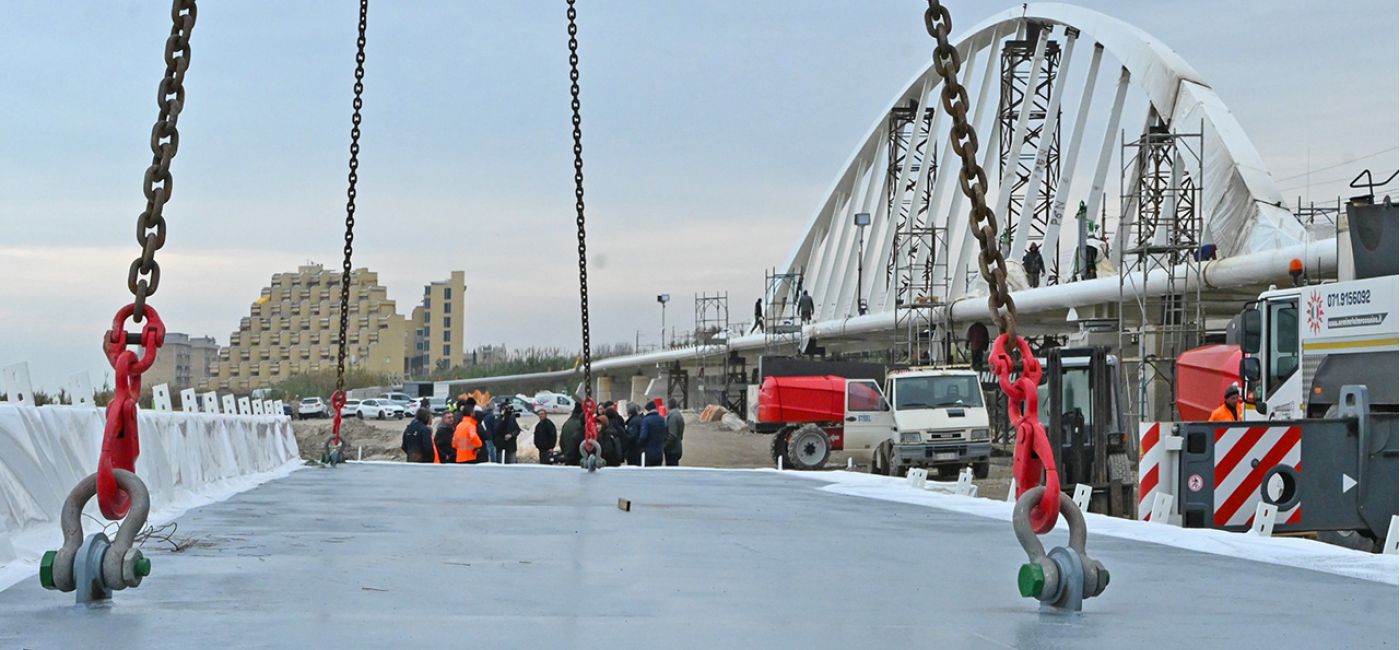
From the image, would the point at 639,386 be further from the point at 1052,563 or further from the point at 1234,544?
the point at 1052,563

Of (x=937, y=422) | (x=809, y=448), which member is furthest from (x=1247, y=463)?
(x=809, y=448)

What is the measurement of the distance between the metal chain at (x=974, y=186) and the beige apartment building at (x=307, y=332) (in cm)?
14158

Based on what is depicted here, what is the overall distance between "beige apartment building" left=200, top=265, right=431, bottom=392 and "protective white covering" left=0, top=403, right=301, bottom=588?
134 metres

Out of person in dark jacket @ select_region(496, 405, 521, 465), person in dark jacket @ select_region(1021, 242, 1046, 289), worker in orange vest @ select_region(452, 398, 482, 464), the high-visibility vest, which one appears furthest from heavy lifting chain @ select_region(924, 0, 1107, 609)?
person in dark jacket @ select_region(1021, 242, 1046, 289)

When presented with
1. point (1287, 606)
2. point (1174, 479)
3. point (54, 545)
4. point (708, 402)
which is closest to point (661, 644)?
point (1287, 606)

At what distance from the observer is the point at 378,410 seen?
8375 centimetres

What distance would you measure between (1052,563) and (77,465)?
5.18 meters

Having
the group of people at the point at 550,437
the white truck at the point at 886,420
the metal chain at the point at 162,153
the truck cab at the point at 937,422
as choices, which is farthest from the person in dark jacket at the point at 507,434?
the metal chain at the point at 162,153

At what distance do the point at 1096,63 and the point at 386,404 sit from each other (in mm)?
46724

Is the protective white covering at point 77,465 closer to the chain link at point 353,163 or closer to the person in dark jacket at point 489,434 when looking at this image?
the chain link at point 353,163

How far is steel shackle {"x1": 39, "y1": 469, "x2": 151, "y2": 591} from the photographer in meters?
4.60

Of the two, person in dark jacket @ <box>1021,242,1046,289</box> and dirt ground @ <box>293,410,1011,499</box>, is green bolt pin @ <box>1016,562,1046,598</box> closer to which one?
dirt ground @ <box>293,410,1011,499</box>

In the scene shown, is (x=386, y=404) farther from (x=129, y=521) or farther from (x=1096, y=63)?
(x=129, y=521)

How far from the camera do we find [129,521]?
4.62 m
